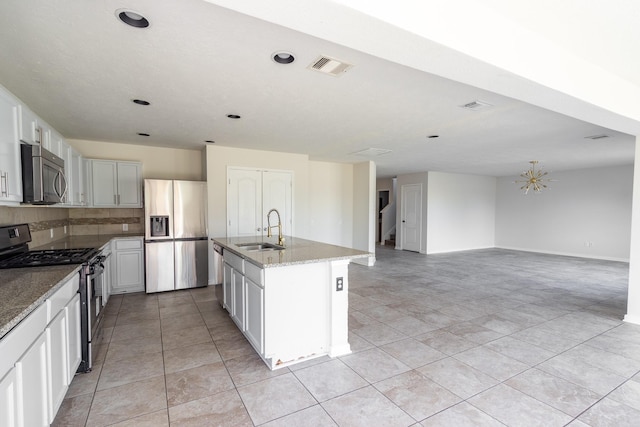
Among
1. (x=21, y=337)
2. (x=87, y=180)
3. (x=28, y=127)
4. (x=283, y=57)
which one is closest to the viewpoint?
(x=21, y=337)

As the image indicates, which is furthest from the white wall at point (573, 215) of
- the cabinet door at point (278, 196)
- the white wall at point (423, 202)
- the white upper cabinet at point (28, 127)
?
the white upper cabinet at point (28, 127)

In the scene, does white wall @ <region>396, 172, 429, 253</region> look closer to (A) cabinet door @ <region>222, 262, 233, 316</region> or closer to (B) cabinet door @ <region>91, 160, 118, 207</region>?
(A) cabinet door @ <region>222, 262, 233, 316</region>

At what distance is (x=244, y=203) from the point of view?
5266 millimetres

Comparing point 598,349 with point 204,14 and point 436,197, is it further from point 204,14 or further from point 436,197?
point 436,197

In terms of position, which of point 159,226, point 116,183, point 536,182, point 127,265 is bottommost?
point 127,265

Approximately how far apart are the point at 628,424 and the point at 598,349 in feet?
4.09

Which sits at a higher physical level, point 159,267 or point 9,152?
point 9,152

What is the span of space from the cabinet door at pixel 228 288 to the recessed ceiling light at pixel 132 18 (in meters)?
2.35

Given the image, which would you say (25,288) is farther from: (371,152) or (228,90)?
(371,152)

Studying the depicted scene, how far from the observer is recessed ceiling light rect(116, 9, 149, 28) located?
1.61 m

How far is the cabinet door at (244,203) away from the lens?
16.9ft

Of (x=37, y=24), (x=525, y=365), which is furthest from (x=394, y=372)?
(x=37, y=24)

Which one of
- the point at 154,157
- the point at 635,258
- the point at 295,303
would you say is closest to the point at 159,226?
the point at 154,157

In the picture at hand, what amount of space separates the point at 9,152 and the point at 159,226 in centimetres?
252
